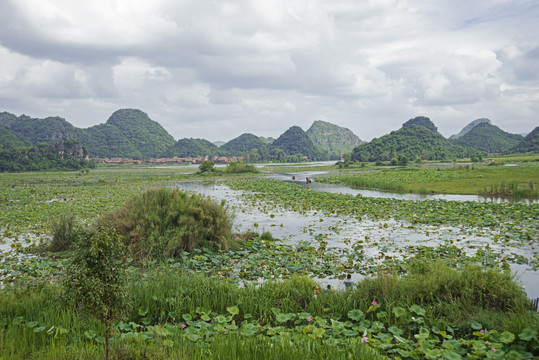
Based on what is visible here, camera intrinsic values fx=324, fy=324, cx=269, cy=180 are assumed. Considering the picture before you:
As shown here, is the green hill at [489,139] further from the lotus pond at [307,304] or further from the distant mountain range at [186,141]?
the lotus pond at [307,304]

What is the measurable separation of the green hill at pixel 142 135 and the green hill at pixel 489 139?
159m

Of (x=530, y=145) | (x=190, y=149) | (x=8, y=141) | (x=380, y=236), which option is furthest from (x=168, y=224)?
(x=190, y=149)

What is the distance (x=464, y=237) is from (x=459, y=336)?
6.71 metres

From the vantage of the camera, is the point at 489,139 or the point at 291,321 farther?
the point at 489,139

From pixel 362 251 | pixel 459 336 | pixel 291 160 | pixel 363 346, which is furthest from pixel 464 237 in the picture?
pixel 291 160

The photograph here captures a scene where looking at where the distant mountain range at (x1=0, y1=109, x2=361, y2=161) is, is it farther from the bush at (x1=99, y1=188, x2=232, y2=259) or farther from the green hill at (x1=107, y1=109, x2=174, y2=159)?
the bush at (x1=99, y1=188, x2=232, y2=259)

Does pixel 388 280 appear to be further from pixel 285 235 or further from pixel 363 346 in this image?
pixel 285 235

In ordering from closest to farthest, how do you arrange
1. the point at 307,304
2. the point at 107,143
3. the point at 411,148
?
the point at 307,304 < the point at 411,148 < the point at 107,143

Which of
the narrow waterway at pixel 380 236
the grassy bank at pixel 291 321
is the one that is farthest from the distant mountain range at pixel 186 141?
the grassy bank at pixel 291 321

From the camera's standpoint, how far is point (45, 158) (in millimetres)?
79875

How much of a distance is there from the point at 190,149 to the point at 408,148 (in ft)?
345

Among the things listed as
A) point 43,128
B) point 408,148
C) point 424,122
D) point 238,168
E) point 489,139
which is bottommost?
point 238,168

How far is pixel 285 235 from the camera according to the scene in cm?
1172

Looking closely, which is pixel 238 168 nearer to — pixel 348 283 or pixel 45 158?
pixel 45 158
